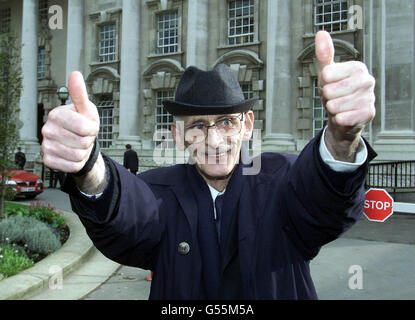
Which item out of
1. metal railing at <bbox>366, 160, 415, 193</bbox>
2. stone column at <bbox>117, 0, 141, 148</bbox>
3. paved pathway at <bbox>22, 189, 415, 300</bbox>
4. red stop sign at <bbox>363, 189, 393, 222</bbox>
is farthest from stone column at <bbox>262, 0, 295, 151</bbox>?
red stop sign at <bbox>363, 189, 393, 222</bbox>

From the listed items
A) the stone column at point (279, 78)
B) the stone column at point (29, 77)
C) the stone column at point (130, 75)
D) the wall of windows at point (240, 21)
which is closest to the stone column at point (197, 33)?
the wall of windows at point (240, 21)

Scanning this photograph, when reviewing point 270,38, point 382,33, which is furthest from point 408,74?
point 270,38

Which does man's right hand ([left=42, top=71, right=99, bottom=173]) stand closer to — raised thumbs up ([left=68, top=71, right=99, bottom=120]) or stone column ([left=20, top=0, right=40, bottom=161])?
raised thumbs up ([left=68, top=71, right=99, bottom=120])

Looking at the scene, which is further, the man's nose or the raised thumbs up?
the man's nose

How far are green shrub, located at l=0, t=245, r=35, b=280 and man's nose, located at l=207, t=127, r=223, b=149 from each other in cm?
498

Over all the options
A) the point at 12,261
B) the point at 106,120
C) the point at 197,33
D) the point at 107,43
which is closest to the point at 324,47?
the point at 12,261

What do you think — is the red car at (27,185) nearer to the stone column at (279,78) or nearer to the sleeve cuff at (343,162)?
the stone column at (279,78)

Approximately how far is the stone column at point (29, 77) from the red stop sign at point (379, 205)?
2171 cm

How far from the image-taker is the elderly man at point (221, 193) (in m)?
1.54

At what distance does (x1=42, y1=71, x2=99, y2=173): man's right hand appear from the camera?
1521 mm

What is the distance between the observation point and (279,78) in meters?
17.8

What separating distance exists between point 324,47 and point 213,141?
0.87m

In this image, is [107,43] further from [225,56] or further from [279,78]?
[279,78]

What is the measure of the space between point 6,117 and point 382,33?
12.0 metres
